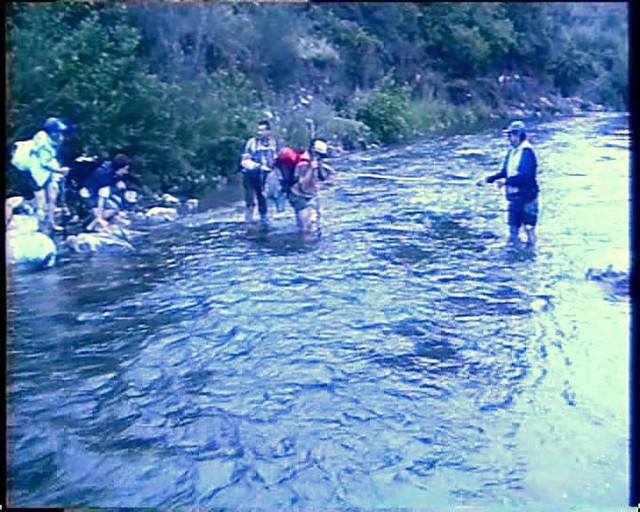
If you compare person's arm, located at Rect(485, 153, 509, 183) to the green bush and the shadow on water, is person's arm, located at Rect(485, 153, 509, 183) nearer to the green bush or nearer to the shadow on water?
the green bush

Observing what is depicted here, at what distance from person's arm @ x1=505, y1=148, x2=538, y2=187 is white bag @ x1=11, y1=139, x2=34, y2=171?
4.71 ft

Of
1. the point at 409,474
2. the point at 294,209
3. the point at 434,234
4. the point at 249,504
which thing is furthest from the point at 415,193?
the point at 249,504

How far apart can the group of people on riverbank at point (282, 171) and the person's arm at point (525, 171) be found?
1.79 ft

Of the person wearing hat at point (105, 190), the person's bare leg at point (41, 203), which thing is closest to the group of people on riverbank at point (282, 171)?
the person wearing hat at point (105, 190)

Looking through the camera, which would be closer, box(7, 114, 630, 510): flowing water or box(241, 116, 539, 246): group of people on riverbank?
box(7, 114, 630, 510): flowing water

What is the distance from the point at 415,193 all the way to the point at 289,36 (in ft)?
2.01

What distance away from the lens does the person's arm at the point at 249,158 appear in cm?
344

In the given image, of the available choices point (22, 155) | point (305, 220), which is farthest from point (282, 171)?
point (22, 155)

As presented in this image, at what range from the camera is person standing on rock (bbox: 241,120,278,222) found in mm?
3443

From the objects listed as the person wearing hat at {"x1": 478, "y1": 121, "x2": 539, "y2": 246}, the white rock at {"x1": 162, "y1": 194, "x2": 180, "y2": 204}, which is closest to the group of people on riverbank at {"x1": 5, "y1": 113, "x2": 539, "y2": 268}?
the person wearing hat at {"x1": 478, "y1": 121, "x2": 539, "y2": 246}

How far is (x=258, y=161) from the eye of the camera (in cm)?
345

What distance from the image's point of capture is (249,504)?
325cm

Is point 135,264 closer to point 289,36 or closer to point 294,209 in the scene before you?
point 294,209

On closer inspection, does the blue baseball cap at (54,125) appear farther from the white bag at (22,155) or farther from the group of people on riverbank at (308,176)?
the group of people on riverbank at (308,176)
